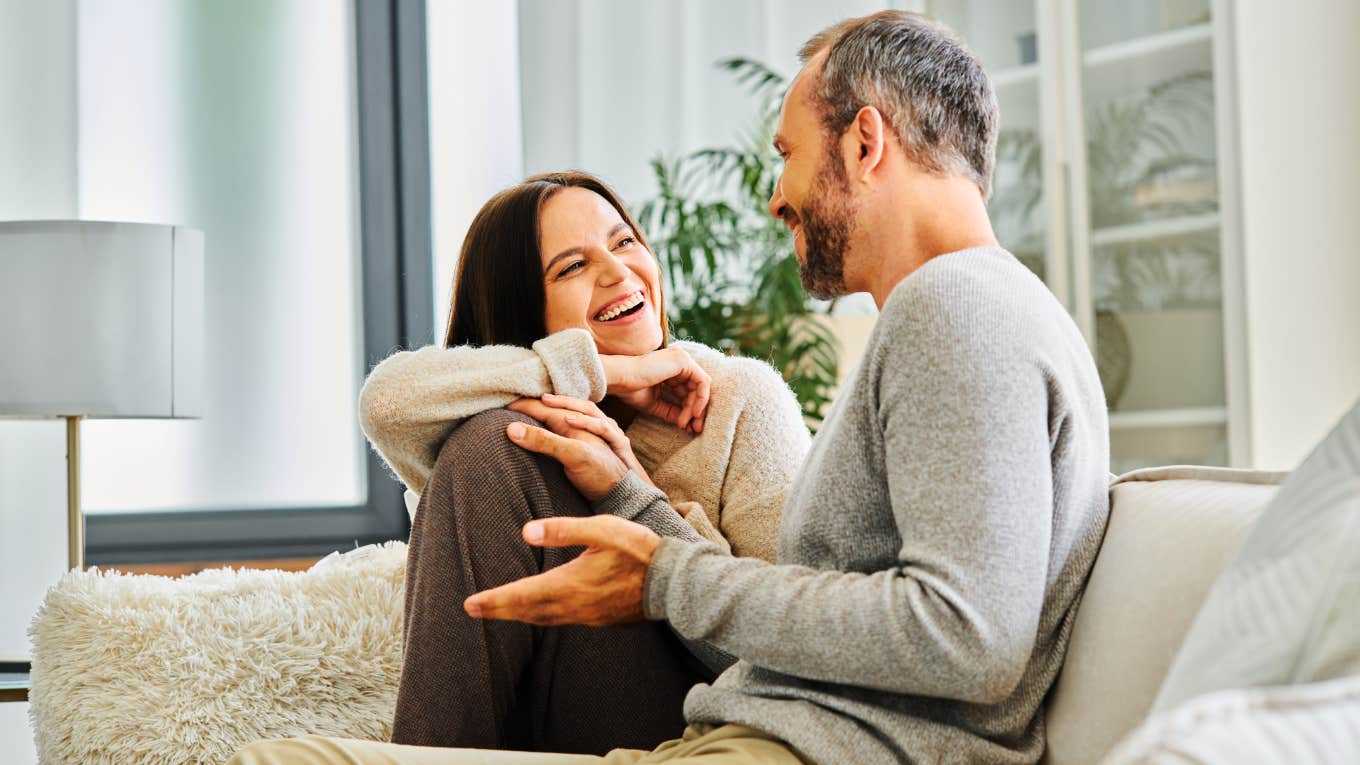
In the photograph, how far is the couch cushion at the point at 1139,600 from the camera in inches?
36.9

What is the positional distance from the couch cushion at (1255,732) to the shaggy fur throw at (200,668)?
1.42 m

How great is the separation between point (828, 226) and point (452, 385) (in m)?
0.48

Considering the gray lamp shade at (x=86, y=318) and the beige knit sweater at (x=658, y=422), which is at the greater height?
the gray lamp shade at (x=86, y=318)

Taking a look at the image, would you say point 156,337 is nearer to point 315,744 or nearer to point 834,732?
point 315,744

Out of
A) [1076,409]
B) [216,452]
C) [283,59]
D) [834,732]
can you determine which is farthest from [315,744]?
[283,59]

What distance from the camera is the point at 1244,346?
2.99m

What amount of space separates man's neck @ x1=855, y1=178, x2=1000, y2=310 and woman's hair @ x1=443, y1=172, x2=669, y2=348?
585mm

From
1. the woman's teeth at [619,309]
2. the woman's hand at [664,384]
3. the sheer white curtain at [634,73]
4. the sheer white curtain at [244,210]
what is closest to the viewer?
the woman's hand at [664,384]

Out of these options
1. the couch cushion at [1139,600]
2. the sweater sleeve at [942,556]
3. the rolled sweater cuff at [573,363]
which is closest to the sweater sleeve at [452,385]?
the rolled sweater cuff at [573,363]

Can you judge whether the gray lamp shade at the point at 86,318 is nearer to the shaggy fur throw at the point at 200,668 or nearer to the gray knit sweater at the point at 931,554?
the shaggy fur throw at the point at 200,668

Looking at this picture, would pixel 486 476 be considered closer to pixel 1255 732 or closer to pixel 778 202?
pixel 778 202

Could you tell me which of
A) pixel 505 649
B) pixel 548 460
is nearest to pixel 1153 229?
pixel 548 460

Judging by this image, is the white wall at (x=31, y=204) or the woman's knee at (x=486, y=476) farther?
the white wall at (x=31, y=204)

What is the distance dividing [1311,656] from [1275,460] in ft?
8.81
